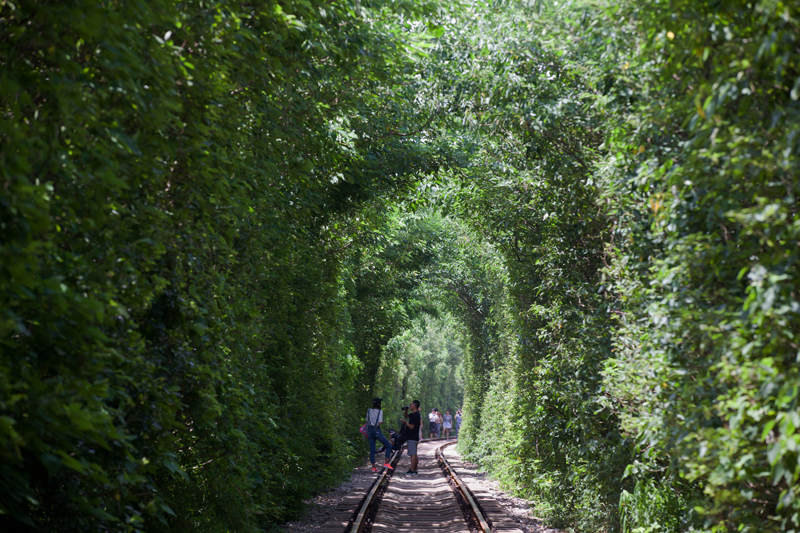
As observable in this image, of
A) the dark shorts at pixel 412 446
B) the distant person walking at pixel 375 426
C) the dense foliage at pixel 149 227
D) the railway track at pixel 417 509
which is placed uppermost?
the dense foliage at pixel 149 227

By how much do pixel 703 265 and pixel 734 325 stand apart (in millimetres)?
615

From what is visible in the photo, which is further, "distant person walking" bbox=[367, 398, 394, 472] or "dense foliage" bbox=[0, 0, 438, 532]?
"distant person walking" bbox=[367, 398, 394, 472]

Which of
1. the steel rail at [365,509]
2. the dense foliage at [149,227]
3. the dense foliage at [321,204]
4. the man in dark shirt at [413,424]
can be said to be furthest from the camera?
the man in dark shirt at [413,424]

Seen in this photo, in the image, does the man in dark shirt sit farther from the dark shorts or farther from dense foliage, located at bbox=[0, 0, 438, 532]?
dense foliage, located at bbox=[0, 0, 438, 532]

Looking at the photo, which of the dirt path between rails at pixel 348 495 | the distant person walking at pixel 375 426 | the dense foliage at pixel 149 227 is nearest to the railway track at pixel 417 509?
A: the dirt path between rails at pixel 348 495

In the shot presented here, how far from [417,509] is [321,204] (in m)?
6.33

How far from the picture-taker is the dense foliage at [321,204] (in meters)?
3.09

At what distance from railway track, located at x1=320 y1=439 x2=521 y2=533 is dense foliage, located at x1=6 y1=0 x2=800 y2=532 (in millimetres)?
1158

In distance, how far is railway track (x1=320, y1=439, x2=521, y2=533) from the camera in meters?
10.1

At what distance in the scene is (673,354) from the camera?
452 centimetres

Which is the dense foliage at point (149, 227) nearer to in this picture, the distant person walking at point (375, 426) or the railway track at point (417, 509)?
the railway track at point (417, 509)

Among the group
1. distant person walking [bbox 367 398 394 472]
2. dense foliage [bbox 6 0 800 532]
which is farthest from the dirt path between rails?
distant person walking [bbox 367 398 394 472]

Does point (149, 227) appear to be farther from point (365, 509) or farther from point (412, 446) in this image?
point (412, 446)

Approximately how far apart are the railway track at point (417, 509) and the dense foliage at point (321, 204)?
116 cm
